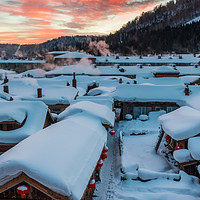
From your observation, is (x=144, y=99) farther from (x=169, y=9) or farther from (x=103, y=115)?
(x=169, y=9)

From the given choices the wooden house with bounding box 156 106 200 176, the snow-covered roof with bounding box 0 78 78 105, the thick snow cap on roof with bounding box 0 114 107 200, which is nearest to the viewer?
the thick snow cap on roof with bounding box 0 114 107 200

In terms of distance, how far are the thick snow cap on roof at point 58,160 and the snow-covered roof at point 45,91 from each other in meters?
13.7

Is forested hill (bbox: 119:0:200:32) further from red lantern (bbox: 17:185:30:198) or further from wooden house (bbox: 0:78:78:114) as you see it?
red lantern (bbox: 17:185:30:198)

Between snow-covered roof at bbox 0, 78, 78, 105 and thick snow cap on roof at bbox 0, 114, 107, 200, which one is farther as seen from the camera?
snow-covered roof at bbox 0, 78, 78, 105

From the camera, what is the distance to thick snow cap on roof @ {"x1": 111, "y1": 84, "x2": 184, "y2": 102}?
1120 inches

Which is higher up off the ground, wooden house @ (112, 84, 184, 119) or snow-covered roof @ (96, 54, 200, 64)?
snow-covered roof @ (96, 54, 200, 64)

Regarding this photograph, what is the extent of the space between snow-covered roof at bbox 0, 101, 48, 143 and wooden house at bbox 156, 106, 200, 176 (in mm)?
8765

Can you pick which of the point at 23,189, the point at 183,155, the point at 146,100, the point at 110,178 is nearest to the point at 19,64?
the point at 146,100

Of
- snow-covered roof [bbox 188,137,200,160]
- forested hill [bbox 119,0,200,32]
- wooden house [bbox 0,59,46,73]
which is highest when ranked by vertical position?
forested hill [bbox 119,0,200,32]

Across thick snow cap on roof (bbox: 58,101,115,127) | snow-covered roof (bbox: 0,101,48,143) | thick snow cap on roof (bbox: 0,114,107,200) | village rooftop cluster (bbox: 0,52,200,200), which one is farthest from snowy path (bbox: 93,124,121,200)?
snow-covered roof (bbox: 0,101,48,143)

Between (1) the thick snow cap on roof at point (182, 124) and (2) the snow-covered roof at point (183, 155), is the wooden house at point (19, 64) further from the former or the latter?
(2) the snow-covered roof at point (183, 155)

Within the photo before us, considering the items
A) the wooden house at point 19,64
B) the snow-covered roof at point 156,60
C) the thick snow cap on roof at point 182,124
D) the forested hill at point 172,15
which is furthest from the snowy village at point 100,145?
the forested hill at point 172,15

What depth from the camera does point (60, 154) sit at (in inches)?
376

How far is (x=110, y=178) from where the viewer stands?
1485 centimetres
